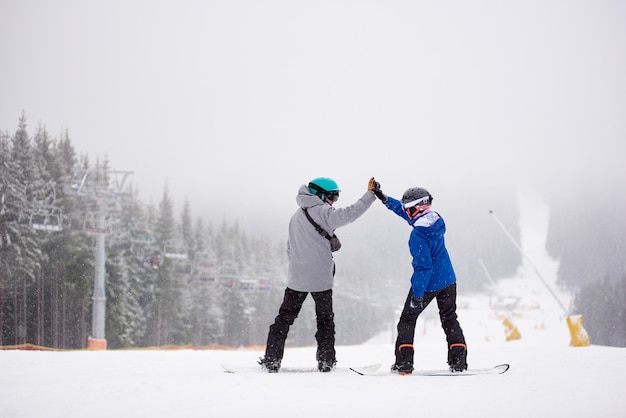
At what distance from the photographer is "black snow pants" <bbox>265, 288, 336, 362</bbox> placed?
541 centimetres

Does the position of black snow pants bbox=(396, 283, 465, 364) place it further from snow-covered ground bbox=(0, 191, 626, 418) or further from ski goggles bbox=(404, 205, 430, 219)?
ski goggles bbox=(404, 205, 430, 219)

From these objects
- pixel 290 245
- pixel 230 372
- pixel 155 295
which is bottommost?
pixel 155 295

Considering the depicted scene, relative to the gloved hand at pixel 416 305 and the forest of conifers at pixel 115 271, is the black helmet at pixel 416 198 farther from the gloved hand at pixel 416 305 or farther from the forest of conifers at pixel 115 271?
the forest of conifers at pixel 115 271

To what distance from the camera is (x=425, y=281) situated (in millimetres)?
5191

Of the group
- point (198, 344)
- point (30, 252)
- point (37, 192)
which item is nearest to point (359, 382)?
point (30, 252)

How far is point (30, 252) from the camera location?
30.5m

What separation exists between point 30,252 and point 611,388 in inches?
1279

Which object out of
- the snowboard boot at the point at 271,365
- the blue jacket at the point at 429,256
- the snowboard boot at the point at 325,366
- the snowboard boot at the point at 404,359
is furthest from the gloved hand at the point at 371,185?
the snowboard boot at the point at 271,365

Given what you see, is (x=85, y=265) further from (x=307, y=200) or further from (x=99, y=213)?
(x=307, y=200)

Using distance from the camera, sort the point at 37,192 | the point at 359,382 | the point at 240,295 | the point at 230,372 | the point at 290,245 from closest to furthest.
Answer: the point at 359,382, the point at 230,372, the point at 290,245, the point at 37,192, the point at 240,295

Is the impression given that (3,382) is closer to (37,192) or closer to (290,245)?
(290,245)

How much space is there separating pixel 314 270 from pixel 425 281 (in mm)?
1132

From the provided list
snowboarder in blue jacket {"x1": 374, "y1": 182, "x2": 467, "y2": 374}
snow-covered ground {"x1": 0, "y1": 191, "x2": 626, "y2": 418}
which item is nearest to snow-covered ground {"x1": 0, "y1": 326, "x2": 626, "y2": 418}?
snow-covered ground {"x1": 0, "y1": 191, "x2": 626, "y2": 418}

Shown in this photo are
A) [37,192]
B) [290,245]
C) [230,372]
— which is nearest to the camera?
[230,372]
